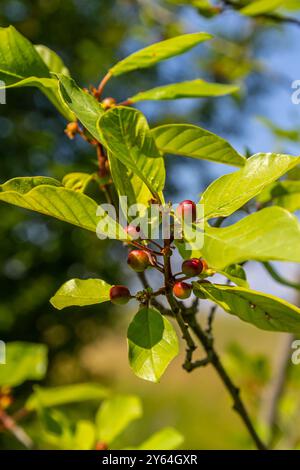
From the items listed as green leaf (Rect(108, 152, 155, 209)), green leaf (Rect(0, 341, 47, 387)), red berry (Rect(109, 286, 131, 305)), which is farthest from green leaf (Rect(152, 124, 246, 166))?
green leaf (Rect(0, 341, 47, 387))

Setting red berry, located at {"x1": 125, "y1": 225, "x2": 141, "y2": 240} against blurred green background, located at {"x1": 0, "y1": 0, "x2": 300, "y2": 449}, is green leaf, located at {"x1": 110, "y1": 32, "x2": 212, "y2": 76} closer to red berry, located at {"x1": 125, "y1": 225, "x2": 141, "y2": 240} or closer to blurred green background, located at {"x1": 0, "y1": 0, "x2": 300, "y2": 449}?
red berry, located at {"x1": 125, "y1": 225, "x2": 141, "y2": 240}

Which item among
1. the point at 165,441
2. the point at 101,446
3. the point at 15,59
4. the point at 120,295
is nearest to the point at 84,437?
Result: the point at 101,446

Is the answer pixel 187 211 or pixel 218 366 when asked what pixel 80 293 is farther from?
pixel 218 366

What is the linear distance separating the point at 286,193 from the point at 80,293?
0.35 meters

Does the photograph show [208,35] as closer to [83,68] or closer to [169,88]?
[169,88]

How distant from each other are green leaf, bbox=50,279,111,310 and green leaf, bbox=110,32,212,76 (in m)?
0.31

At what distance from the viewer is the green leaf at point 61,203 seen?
43 cm

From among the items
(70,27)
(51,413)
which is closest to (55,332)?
(70,27)

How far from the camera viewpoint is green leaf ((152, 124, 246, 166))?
0.53m

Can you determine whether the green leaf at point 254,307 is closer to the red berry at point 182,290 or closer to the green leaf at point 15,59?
the red berry at point 182,290

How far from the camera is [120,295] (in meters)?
0.50

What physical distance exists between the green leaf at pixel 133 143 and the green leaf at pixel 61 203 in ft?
0.17

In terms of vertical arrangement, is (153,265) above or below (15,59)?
below

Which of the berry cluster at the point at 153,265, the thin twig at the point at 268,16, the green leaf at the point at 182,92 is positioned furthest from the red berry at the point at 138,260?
the thin twig at the point at 268,16
